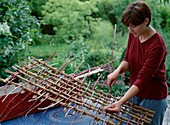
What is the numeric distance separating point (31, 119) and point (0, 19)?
1846 mm

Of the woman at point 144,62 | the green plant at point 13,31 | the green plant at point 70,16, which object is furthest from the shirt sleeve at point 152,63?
the green plant at point 70,16

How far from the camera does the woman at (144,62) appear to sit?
3.66ft

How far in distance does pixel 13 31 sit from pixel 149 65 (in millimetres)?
2576

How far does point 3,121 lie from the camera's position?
176 centimetres

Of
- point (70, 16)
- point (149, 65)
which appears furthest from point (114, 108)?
point (70, 16)

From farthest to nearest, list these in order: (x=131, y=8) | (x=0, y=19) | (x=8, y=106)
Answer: (x=0, y=19), (x=8, y=106), (x=131, y=8)

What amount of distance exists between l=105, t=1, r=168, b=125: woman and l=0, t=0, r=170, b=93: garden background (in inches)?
25.1

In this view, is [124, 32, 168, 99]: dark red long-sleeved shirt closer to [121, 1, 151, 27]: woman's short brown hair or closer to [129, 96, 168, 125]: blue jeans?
[129, 96, 168, 125]: blue jeans

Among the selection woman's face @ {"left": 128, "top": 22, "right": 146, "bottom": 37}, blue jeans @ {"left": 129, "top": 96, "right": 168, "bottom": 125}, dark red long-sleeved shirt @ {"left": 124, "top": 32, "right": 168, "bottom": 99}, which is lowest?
blue jeans @ {"left": 129, "top": 96, "right": 168, "bottom": 125}

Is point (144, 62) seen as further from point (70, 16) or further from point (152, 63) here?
point (70, 16)

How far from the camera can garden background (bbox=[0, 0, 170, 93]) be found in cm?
301

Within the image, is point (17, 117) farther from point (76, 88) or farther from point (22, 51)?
point (22, 51)

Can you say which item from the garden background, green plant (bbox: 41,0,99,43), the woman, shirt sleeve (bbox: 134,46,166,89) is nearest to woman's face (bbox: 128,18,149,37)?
the woman

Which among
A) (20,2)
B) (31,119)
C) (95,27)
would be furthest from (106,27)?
(31,119)
